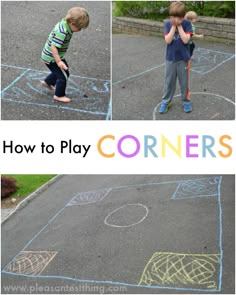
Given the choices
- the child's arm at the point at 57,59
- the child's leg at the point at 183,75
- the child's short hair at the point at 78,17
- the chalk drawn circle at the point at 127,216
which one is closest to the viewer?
the child's short hair at the point at 78,17

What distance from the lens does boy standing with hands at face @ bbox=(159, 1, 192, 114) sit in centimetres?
423

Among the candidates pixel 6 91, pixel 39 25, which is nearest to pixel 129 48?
pixel 39 25

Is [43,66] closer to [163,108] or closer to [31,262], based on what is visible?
[163,108]

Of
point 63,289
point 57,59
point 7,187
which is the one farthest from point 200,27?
point 7,187

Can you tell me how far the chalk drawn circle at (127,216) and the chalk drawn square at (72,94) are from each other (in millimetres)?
3231

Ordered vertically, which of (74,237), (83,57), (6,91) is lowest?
(74,237)

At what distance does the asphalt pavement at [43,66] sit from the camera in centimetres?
421

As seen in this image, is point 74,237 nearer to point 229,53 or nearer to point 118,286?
point 118,286

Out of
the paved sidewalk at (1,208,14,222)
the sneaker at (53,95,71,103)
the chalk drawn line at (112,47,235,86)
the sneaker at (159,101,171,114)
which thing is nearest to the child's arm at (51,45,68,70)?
the sneaker at (53,95,71,103)

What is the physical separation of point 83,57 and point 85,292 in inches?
129

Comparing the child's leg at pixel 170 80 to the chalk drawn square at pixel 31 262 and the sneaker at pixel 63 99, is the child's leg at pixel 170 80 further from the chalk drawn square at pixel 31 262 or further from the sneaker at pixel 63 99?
the chalk drawn square at pixel 31 262

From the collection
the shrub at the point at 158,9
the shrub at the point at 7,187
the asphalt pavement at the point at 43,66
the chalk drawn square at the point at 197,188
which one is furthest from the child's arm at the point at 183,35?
the shrub at the point at 7,187

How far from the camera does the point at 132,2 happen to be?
7695mm

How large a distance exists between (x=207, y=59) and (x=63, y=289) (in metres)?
5.09
